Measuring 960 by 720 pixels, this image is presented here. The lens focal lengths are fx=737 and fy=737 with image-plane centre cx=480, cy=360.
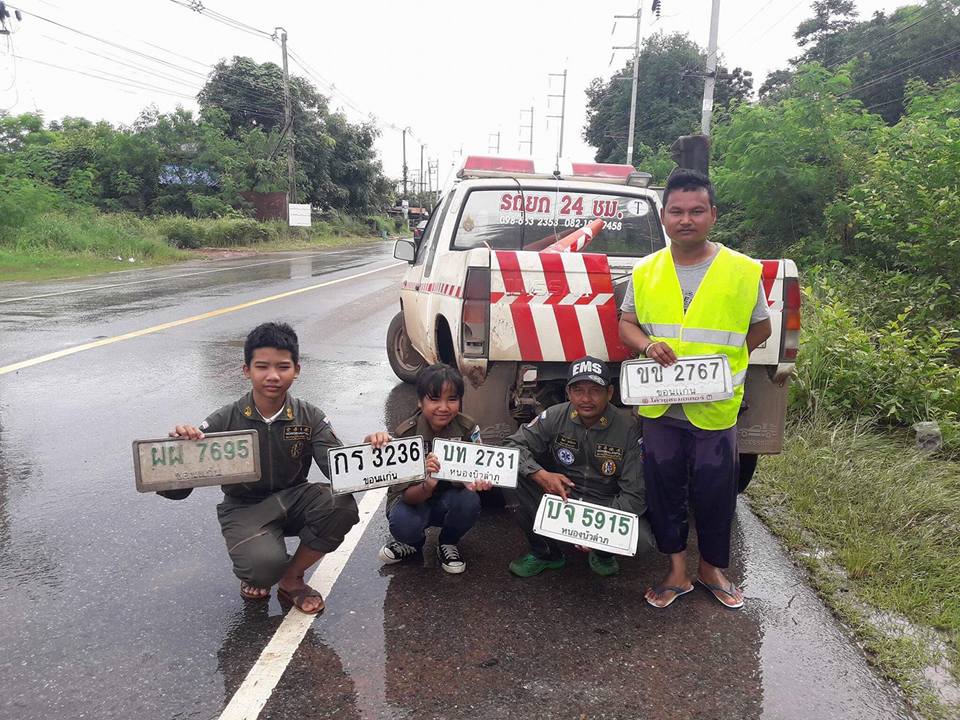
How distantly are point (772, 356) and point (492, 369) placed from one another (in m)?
1.50

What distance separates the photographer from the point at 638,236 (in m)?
5.68

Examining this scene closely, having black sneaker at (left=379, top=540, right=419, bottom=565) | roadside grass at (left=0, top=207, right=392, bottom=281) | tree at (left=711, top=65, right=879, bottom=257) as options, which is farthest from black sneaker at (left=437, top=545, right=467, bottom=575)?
roadside grass at (left=0, top=207, right=392, bottom=281)

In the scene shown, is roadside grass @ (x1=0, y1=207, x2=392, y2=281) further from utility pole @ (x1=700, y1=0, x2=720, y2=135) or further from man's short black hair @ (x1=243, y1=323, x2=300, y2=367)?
man's short black hair @ (x1=243, y1=323, x2=300, y2=367)

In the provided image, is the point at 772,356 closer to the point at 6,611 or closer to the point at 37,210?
the point at 6,611

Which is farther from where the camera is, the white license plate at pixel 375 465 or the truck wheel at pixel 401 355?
the truck wheel at pixel 401 355

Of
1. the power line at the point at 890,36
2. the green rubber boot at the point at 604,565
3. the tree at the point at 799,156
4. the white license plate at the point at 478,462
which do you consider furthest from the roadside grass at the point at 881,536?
the power line at the point at 890,36

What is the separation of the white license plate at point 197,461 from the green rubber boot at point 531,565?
1362 mm

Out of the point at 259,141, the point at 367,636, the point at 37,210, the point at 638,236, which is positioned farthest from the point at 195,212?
the point at 367,636

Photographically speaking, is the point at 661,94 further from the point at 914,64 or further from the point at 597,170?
the point at 597,170

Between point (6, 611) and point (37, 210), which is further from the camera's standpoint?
point (37, 210)

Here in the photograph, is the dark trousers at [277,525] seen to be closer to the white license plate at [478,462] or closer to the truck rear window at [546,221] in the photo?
the white license plate at [478,462]

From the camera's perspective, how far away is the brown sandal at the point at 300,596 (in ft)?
10.6

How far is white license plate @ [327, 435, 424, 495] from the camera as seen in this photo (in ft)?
10.4

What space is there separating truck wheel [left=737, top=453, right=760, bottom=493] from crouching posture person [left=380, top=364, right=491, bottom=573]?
5.62 feet
